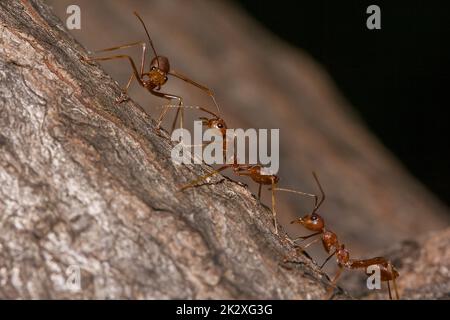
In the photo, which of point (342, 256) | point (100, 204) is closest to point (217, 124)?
point (342, 256)

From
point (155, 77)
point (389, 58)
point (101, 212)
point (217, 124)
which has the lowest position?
point (101, 212)

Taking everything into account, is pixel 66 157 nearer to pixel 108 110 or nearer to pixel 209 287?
pixel 108 110

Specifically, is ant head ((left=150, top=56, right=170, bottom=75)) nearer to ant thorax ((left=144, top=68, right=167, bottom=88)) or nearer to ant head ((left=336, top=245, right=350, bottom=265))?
ant thorax ((left=144, top=68, right=167, bottom=88))

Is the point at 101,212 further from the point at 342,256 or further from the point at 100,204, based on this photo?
the point at 342,256

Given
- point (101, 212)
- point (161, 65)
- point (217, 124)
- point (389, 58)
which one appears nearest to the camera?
point (101, 212)

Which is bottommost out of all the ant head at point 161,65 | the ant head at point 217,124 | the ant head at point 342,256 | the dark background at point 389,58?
the ant head at point 342,256

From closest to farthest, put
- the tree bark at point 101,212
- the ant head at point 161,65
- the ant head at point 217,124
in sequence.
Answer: the tree bark at point 101,212 < the ant head at point 217,124 < the ant head at point 161,65

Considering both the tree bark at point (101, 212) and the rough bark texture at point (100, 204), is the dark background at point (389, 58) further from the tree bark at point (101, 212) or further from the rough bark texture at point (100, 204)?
the tree bark at point (101, 212)

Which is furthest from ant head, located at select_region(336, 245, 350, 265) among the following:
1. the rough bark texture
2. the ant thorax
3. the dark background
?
the dark background

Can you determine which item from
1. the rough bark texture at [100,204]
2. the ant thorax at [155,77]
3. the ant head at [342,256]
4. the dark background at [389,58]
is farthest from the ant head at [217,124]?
the dark background at [389,58]
